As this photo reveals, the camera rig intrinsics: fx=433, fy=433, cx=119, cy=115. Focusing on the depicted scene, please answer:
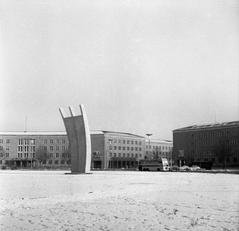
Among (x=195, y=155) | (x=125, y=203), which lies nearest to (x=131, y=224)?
(x=125, y=203)

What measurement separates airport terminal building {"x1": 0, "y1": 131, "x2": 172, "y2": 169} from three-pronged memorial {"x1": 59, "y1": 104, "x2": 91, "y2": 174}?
191 ft

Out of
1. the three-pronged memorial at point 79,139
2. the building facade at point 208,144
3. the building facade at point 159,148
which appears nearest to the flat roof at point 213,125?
the building facade at point 208,144

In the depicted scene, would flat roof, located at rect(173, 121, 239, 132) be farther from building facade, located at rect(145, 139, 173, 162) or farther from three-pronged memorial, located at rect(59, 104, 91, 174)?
three-pronged memorial, located at rect(59, 104, 91, 174)

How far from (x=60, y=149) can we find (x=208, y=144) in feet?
105

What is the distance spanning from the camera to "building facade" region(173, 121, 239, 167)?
74.4m

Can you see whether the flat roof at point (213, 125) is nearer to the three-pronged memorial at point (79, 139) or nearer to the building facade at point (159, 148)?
the building facade at point (159, 148)

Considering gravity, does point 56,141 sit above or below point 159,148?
above

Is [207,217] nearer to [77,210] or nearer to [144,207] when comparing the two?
[144,207]

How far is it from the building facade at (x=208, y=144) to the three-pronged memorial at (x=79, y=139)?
44.4 meters

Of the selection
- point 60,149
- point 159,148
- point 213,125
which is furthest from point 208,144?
point 60,149

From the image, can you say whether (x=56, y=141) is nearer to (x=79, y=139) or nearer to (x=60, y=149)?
(x=60, y=149)

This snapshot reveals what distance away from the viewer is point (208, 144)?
8525 centimetres

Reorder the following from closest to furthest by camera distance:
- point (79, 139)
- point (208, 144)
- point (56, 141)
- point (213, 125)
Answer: point (79, 139), point (213, 125), point (208, 144), point (56, 141)

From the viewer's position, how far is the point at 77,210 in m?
8.82
